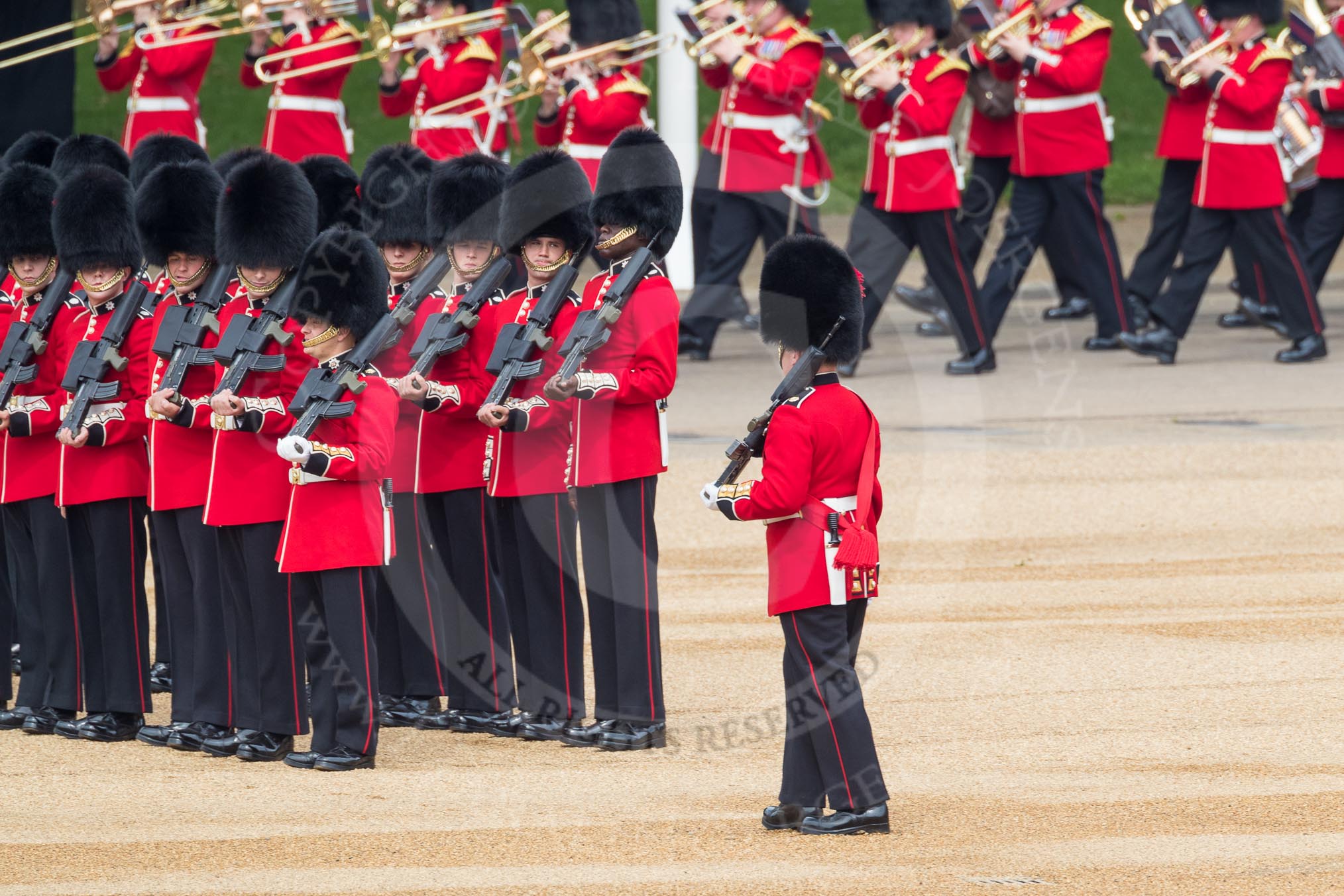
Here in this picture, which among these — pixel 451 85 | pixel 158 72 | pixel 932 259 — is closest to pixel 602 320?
pixel 932 259

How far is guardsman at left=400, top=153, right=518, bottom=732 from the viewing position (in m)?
5.12

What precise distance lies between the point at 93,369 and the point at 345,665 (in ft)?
3.01

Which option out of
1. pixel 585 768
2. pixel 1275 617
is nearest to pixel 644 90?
pixel 1275 617

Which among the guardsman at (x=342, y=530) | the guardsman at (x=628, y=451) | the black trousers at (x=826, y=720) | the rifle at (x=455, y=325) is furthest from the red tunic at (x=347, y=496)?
the black trousers at (x=826, y=720)

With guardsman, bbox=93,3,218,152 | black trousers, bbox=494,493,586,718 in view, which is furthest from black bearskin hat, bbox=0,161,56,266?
guardsman, bbox=93,3,218,152

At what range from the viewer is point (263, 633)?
4867 mm

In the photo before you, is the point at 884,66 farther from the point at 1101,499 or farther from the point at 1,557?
the point at 1,557

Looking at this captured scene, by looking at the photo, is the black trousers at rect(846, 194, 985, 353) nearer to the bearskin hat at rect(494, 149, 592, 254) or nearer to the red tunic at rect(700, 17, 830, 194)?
the red tunic at rect(700, 17, 830, 194)

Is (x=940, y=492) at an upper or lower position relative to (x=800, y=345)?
lower

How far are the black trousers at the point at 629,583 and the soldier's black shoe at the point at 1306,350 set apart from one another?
15.8 feet

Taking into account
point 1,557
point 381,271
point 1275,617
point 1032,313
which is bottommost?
point 1032,313

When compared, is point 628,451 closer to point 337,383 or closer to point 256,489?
point 337,383

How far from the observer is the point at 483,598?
A: 5.23 m

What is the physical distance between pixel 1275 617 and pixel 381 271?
257 cm
